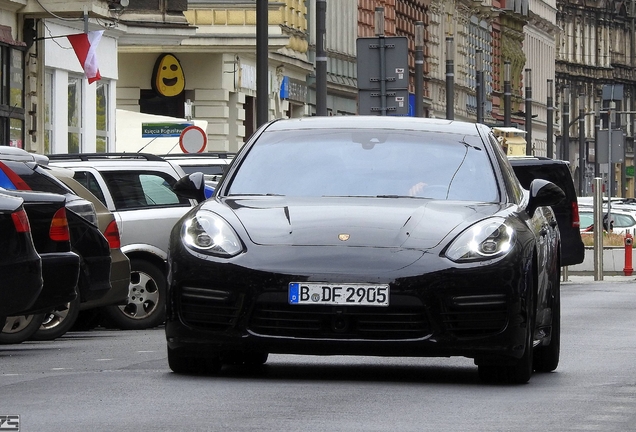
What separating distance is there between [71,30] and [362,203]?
30923 millimetres

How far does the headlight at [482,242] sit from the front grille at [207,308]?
1.17 m

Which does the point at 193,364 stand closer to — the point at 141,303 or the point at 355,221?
the point at 355,221

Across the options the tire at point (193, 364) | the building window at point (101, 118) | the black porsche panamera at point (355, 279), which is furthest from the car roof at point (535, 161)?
the tire at point (193, 364)

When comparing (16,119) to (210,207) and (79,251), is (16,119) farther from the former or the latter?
(210,207)

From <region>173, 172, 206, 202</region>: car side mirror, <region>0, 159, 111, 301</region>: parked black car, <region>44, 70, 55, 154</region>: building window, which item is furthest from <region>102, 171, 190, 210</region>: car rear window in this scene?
<region>44, 70, 55, 154</region>: building window

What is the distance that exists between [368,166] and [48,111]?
28874 millimetres

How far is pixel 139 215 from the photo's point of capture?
20.1 metres

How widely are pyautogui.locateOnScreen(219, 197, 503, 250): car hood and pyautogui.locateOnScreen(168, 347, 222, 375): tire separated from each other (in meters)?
0.86

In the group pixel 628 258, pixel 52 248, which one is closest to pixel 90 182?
pixel 52 248

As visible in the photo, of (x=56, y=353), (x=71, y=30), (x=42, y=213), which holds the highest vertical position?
(x=71, y=30)

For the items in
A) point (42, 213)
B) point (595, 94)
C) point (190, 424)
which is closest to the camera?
point (190, 424)

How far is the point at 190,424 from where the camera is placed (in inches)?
352

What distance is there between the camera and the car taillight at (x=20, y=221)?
13.0 m

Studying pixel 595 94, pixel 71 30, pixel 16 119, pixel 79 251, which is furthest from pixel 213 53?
pixel 595 94
